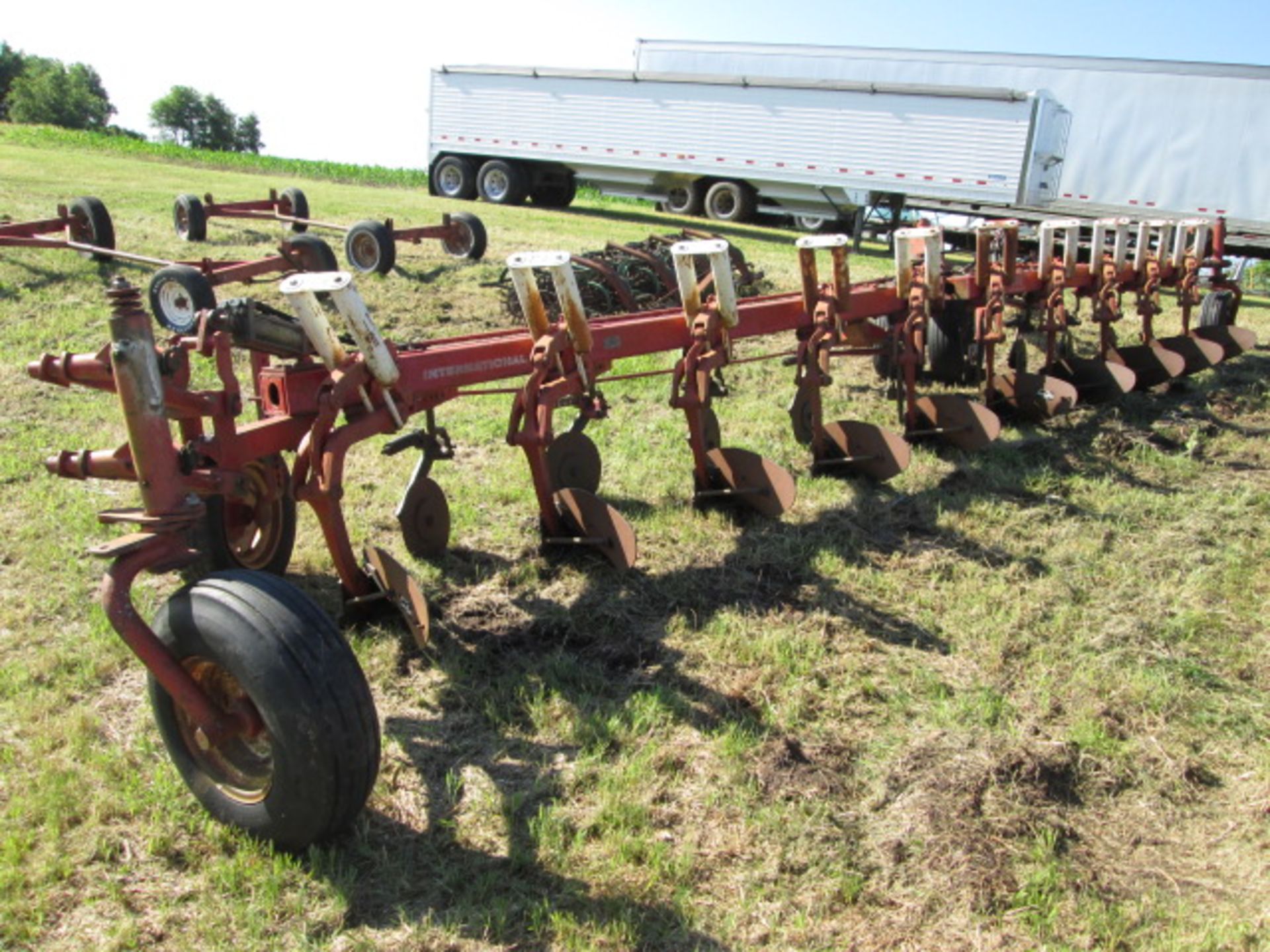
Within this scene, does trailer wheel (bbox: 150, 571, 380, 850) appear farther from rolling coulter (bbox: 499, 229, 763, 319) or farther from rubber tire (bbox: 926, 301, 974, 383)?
rubber tire (bbox: 926, 301, 974, 383)

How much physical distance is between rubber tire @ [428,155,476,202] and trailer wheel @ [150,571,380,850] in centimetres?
1866

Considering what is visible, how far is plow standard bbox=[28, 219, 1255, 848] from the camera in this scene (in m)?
2.37

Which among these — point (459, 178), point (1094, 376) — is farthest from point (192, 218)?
point (459, 178)

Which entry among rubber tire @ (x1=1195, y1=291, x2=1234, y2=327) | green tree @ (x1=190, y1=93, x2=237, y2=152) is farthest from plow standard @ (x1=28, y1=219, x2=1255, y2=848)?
green tree @ (x1=190, y1=93, x2=237, y2=152)

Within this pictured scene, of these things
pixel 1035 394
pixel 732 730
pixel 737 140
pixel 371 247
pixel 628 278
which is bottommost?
pixel 732 730

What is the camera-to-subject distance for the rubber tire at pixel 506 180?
19688 millimetres

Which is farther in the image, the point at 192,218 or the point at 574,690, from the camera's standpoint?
the point at 192,218

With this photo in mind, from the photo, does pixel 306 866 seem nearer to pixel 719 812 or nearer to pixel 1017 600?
pixel 719 812

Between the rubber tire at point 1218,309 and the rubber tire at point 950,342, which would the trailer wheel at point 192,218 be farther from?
the rubber tire at point 1218,309

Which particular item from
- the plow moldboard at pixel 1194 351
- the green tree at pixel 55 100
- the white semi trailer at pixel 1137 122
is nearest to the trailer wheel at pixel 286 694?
the plow moldboard at pixel 1194 351

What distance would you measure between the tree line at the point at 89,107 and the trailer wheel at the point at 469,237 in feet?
196

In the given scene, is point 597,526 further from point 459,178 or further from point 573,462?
point 459,178

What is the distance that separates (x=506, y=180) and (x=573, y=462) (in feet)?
53.4

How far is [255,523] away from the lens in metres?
3.88
